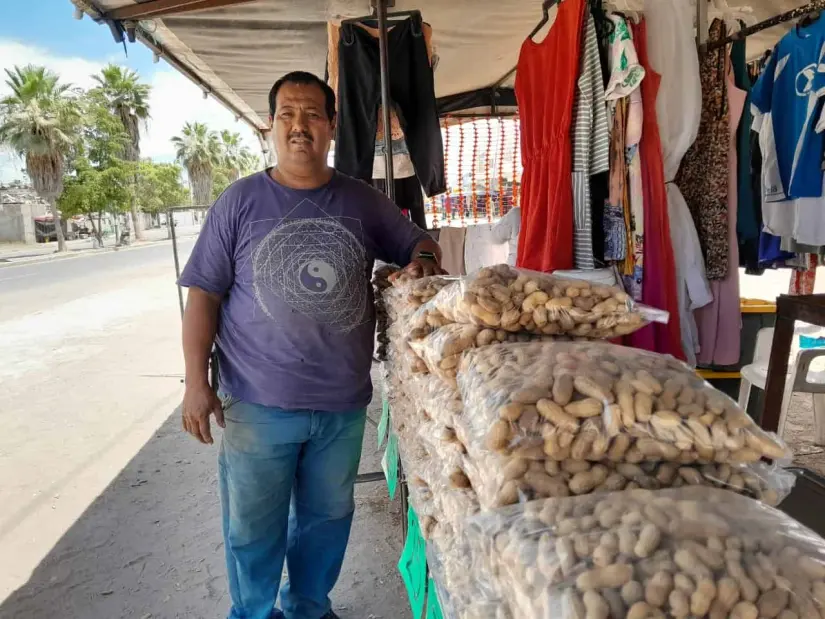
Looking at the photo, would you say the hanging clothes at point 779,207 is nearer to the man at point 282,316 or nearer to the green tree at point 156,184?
the man at point 282,316

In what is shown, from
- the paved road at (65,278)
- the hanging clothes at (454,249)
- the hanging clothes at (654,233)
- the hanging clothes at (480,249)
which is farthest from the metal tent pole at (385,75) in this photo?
the paved road at (65,278)

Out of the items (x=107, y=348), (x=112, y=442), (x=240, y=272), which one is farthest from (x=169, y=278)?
(x=240, y=272)

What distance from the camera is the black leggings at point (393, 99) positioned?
260 cm

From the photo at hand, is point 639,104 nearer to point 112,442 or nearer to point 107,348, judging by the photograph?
point 112,442

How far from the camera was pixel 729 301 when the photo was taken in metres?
2.46

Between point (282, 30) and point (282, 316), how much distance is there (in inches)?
82.8

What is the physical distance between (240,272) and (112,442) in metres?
2.79

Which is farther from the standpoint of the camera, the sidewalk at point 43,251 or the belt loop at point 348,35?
the sidewalk at point 43,251

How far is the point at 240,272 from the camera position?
68.6 inches

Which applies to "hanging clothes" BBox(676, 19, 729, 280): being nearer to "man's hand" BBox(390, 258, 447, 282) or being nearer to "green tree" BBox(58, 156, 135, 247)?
"man's hand" BBox(390, 258, 447, 282)

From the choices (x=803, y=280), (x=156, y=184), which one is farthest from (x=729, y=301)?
(x=156, y=184)

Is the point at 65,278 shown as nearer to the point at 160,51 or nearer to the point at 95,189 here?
the point at 160,51

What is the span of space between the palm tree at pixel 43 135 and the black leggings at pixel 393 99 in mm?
25150

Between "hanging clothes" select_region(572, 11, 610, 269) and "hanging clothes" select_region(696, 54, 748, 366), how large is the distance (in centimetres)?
75
